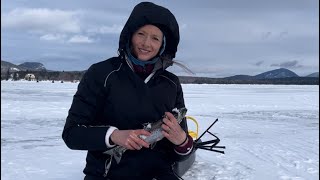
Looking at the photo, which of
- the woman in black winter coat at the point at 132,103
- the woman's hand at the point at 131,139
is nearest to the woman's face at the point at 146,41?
the woman in black winter coat at the point at 132,103

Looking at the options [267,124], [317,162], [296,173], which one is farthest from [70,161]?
[267,124]

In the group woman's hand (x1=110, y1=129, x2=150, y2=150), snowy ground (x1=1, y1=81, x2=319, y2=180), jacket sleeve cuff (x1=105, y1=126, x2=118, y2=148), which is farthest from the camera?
snowy ground (x1=1, y1=81, x2=319, y2=180)

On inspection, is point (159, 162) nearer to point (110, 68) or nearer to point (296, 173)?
point (110, 68)

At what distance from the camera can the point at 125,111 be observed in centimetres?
259

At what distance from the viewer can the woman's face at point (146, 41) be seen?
8.95 ft

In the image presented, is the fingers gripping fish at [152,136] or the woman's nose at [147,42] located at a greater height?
the woman's nose at [147,42]

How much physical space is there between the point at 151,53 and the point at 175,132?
0.61 meters

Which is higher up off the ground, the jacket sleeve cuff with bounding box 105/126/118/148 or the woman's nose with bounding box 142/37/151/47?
the woman's nose with bounding box 142/37/151/47

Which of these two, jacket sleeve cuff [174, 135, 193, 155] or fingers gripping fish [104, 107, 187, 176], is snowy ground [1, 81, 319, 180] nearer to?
jacket sleeve cuff [174, 135, 193, 155]

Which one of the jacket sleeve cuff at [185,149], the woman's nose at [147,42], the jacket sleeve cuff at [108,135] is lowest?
the jacket sleeve cuff at [185,149]

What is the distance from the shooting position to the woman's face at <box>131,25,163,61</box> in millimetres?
2727

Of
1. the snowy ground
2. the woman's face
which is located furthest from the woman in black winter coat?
the snowy ground

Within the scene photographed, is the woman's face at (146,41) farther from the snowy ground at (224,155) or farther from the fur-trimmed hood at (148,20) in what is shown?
the snowy ground at (224,155)

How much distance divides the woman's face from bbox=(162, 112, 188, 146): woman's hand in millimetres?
565
